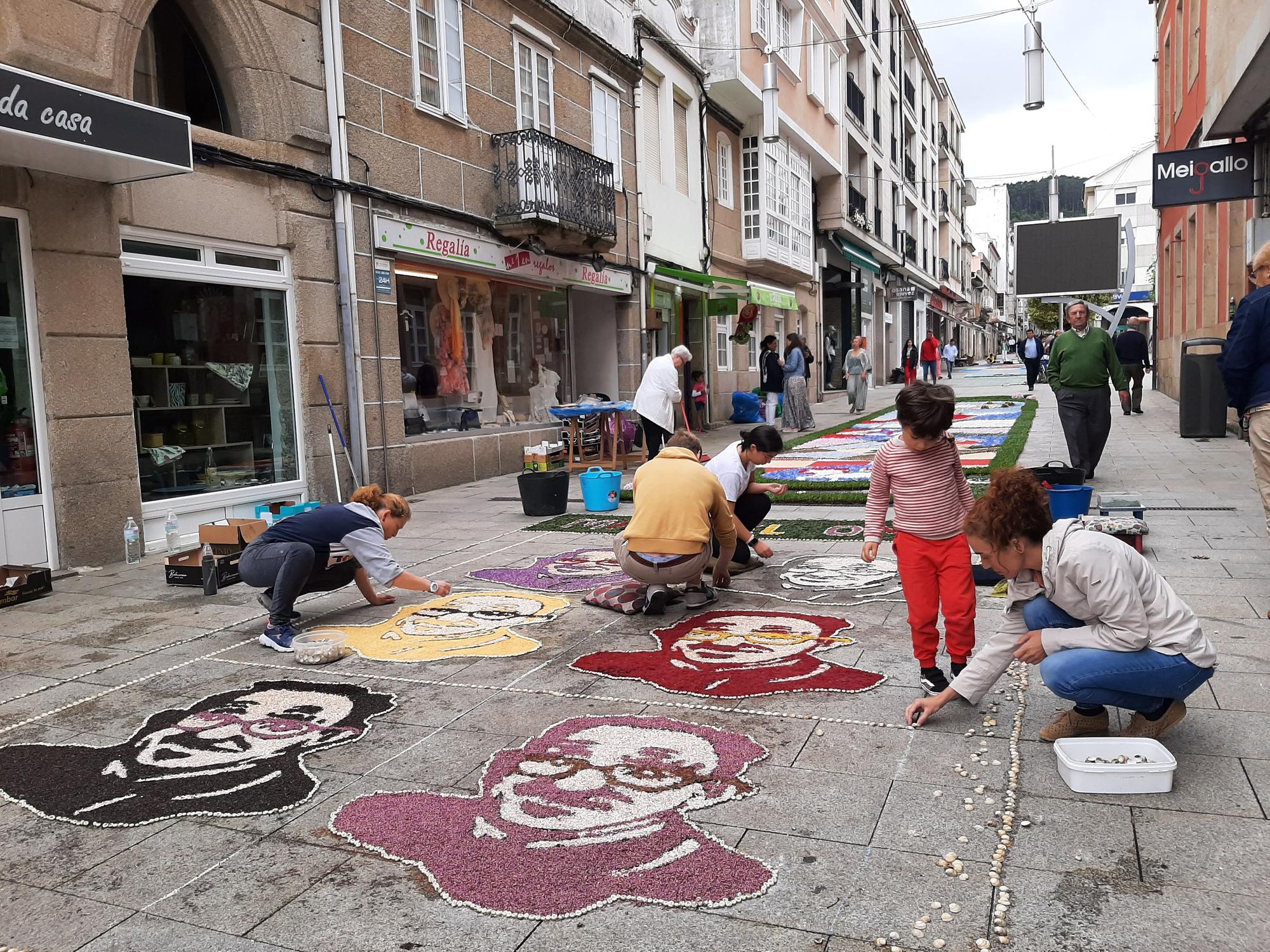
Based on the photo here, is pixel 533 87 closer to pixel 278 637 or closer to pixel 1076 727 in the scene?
pixel 278 637

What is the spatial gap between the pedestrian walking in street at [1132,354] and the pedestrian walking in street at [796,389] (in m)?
5.77

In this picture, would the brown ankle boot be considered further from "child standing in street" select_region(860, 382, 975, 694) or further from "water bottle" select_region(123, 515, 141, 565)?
"water bottle" select_region(123, 515, 141, 565)

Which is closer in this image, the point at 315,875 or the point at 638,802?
the point at 315,875

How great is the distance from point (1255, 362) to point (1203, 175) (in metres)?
8.38

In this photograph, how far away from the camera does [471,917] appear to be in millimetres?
2758

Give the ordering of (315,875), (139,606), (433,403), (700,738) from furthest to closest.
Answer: (433,403)
(139,606)
(700,738)
(315,875)

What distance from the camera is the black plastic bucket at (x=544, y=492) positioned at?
33.3 ft

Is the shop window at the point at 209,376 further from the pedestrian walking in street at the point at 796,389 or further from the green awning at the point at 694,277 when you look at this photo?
the pedestrian walking in street at the point at 796,389

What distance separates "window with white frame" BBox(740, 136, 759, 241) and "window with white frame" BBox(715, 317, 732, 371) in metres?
2.30

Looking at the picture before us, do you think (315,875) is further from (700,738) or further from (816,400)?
(816,400)

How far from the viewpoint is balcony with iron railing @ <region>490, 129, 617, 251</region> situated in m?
13.7

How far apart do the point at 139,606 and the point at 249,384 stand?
3983 mm

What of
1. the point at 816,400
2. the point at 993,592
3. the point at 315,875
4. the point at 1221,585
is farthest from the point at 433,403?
the point at 816,400

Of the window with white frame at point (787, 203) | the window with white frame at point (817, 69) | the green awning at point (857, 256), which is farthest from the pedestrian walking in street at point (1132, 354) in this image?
the green awning at point (857, 256)
